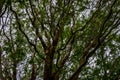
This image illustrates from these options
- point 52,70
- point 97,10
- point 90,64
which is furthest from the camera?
point 90,64

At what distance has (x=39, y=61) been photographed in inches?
567

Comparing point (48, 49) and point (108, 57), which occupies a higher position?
point (48, 49)

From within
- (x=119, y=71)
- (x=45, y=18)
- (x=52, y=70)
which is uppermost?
(x=45, y=18)

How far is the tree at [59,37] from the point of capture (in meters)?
11.5

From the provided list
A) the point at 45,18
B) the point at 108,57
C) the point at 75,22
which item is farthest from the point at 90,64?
the point at 45,18

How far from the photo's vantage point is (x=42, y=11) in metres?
13.4

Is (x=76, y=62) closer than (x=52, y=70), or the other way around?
(x=52, y=70)

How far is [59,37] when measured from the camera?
44.5 feet

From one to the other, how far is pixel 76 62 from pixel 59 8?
3128mm

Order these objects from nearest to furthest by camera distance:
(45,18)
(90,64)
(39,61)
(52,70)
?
(52,70) → (45,18) → (39,61) → (90,64)

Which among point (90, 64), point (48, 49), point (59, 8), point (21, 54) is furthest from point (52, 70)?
point (90, 64)

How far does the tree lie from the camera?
1146cm

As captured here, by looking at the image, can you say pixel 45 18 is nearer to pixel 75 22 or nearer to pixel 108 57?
pixel 75 22

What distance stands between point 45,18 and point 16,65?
2.54m
